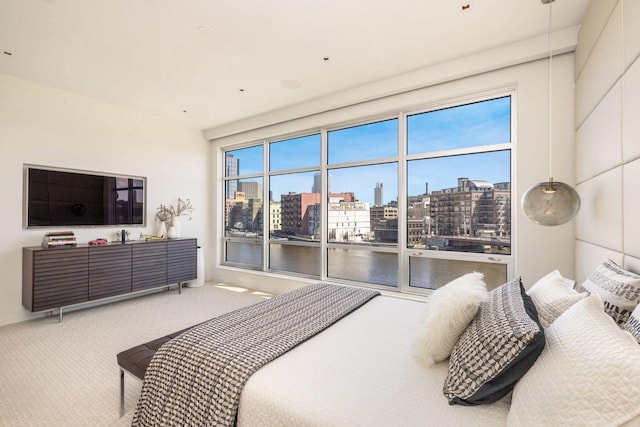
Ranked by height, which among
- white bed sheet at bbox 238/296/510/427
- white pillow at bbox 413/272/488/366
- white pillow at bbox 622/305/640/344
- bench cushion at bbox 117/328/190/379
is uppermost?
white pillow at bbox 622/305/640/344

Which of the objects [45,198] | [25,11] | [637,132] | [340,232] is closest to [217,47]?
[25,11]

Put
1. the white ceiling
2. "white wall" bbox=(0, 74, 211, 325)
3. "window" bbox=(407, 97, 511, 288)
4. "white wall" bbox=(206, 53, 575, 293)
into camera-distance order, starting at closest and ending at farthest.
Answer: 1. the white ceiling
2. "white wall" bbox=(206, 53, 575, 293)
3. "window" bbox=(407, 97, 511, 288)
4. "white wall" bbox=(0, 74, 211, 325)

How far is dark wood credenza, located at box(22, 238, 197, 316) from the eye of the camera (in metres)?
3.38

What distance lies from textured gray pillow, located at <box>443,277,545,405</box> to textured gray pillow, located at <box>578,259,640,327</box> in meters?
0.39

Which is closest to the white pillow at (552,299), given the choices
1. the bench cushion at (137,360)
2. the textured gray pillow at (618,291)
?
the textured gray pillow at (618,291)

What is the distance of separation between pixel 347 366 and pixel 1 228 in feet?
14.3

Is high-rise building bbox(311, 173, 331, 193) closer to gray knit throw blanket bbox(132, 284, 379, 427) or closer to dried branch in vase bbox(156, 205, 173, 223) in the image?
dried branch in vase bbox(156, 205, 173, 223)

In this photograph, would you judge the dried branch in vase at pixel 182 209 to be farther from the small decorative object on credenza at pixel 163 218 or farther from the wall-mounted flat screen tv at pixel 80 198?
the wall-mounted flat screen tv at pixel 80 198

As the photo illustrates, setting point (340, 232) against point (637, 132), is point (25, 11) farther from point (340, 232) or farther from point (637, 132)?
point (637, 132)

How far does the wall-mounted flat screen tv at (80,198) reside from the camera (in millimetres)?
3717

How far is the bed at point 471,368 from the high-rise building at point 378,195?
2.31m

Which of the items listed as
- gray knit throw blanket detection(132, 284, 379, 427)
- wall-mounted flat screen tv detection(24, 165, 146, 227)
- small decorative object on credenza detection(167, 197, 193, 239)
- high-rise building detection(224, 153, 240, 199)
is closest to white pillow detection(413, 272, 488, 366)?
gray knit throw blanket detection(132, 284, 379, 427)

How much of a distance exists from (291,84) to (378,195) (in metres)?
1.79

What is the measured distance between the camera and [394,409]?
113 centimetres
